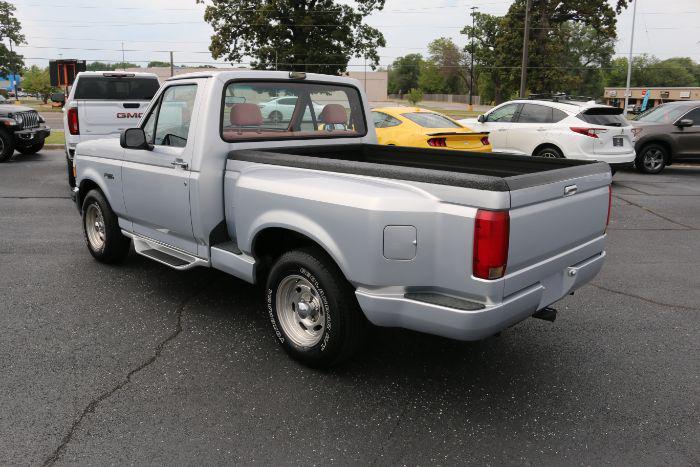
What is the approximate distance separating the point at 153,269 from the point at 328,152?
231 cm

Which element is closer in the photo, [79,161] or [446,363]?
A: [446,363]

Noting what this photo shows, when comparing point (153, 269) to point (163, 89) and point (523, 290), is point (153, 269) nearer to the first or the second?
point (163, 89)

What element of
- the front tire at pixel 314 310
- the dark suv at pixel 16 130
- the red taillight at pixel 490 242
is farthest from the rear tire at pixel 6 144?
the red taillight at pixel 490 242

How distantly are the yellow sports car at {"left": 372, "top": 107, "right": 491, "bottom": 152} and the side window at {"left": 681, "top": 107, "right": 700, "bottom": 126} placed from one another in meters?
6.86

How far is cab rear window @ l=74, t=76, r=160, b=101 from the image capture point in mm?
11289

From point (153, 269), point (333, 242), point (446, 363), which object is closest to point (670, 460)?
point (446, 363)

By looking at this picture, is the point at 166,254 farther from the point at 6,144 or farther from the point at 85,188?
the point at 6,144

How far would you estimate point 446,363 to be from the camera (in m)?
4.20

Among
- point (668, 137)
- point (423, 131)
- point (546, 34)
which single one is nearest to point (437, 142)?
point (423, 131)

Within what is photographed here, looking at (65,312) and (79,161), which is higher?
(79,161)

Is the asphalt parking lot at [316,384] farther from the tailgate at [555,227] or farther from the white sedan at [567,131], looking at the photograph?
the white sedan at [567,131]

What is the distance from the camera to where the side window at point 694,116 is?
14.6 meters

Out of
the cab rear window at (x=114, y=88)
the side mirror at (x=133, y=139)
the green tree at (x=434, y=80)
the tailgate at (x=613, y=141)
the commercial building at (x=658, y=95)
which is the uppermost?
the green tree at (x=434, y=80)

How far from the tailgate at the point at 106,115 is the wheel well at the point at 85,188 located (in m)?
4.99
